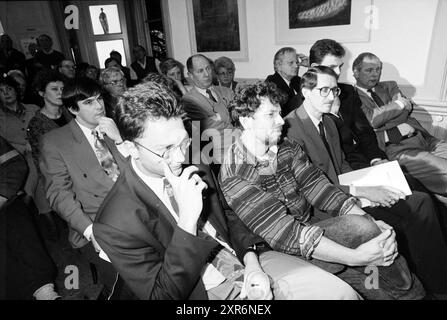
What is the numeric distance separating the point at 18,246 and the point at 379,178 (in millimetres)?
2638

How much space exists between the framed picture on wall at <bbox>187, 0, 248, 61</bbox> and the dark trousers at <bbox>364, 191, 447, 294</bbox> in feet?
12.0

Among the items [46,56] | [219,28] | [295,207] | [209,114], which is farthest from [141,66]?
[295,207]

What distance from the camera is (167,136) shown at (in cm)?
134

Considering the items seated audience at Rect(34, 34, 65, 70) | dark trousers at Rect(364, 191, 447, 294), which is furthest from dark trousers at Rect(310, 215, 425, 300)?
seated audience at Rect(34, 34, 65, 70)

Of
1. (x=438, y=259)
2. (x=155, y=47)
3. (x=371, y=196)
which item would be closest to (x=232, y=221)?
(x=371, y=196)

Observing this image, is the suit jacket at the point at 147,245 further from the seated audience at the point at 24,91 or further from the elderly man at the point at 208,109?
the seated audience at the point at 24,91

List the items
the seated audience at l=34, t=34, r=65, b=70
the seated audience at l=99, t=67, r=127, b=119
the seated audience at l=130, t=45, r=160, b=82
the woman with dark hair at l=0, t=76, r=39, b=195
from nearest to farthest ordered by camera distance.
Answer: the woman with dark hair at l=0, t=76, r=39, b=195 < the seated audience at l=99, t=67, r=127, b=119 < the seated audience at l=34, t=34, r=65, b=70 < the seated audience at l=130, t=45, r=160, b=82

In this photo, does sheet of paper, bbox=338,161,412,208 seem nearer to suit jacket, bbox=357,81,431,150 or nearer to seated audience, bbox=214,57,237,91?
suit jacket, bbox=357,81,431,150

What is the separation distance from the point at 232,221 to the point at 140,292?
65 cm

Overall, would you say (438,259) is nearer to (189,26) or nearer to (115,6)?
(189,26)

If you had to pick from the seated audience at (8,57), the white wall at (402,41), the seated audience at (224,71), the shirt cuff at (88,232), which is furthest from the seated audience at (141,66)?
the shirt cuff at (88,232)

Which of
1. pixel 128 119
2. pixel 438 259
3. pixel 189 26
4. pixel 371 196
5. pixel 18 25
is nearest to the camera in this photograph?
pixel 128 119

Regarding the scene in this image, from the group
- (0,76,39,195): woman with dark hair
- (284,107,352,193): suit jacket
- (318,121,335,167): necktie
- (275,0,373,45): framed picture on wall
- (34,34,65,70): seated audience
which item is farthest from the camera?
(34,34,65,70): seated audience

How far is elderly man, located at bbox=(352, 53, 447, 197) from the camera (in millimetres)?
2703
